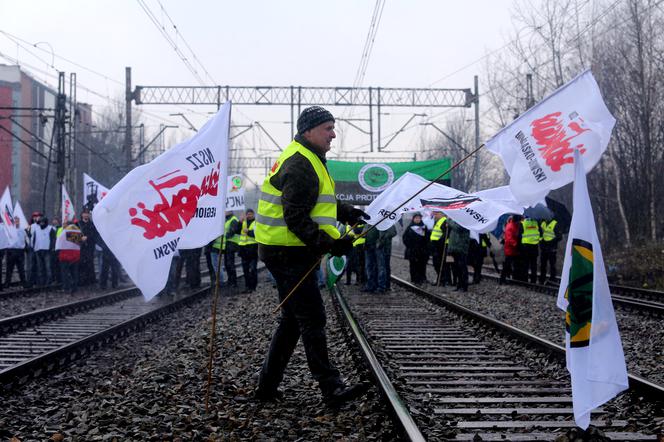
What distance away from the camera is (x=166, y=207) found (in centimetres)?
544

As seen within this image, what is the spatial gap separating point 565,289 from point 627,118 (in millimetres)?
26225

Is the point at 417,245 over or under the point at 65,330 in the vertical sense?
over

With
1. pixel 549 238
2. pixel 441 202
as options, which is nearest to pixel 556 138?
pixel 441 202

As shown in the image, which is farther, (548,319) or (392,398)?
(548,319)

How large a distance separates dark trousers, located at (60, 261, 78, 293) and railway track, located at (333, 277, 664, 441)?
929 centimetres

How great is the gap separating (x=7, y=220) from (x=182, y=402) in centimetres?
1445

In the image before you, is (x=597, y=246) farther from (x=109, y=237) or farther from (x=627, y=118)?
(x=627, y=118)

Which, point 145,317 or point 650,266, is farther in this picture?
point 650,266

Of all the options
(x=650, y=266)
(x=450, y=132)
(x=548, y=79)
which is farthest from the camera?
(x=450, y=132)

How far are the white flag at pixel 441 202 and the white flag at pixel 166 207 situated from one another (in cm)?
529

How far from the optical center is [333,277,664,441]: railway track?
4641 millimetres

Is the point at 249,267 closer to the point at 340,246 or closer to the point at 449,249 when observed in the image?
the point at 449,249

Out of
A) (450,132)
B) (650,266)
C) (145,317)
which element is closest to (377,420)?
(145,317)

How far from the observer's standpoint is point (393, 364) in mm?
7164
